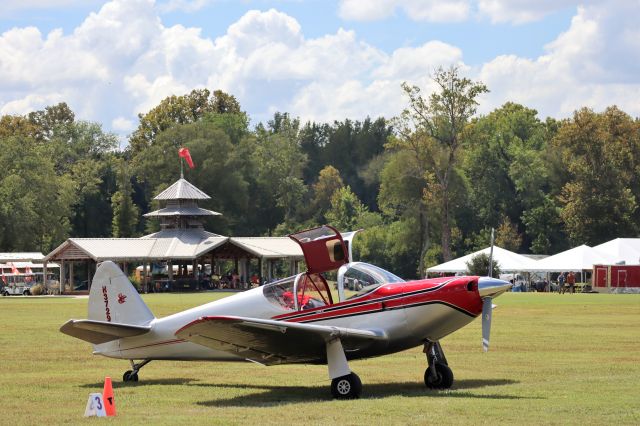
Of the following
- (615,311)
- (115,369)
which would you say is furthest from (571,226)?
(115,369)

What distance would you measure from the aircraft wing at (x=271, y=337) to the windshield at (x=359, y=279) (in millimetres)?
708

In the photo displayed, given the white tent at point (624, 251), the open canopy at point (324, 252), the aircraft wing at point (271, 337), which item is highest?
the white tent at point (624, 251)

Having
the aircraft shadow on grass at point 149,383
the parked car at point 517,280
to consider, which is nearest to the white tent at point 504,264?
the parked car at point 517,280

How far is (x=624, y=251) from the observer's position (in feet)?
255

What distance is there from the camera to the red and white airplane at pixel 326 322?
1603cm

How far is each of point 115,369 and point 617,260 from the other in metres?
60.1

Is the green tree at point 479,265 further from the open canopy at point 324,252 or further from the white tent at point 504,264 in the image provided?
the open canopy at point 324,252

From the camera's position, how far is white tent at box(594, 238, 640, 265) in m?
76.5

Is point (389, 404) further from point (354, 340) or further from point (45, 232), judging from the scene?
point (45, 232)

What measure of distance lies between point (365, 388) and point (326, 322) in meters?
1.39

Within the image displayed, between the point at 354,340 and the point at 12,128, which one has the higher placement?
the point at 12,128

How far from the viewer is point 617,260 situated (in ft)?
251

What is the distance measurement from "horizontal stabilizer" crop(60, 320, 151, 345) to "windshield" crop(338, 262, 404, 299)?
3463 mm

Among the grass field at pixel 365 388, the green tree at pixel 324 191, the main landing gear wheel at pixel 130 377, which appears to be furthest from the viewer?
the green tree at pixel 324 191
